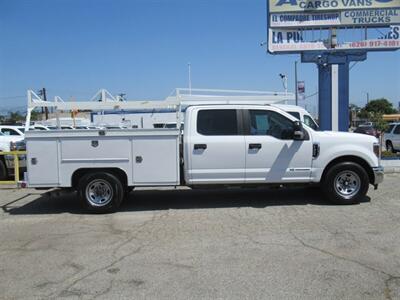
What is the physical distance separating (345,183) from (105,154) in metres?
4.77

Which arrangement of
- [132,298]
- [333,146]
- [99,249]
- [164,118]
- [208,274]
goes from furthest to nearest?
→ [164,118], [333,146], [99,249], [208,274], [132,298]

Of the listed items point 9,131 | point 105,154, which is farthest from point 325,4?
point 9,131

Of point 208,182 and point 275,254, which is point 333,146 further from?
point 275,254

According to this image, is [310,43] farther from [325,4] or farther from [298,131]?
[298,131]

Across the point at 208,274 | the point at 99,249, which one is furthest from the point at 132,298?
the point at 99,249

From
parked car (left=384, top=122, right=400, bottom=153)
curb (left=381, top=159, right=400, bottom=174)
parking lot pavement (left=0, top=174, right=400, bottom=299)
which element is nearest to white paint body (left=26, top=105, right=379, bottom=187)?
parking lot pavement (left=0, top=174, right=400, bottom=299)

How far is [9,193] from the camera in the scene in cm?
1188

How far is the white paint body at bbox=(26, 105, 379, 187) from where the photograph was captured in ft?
28.4

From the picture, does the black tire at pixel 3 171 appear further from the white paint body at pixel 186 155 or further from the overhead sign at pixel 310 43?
the overhead sign at pixel 310 43

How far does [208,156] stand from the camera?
880 centimetres

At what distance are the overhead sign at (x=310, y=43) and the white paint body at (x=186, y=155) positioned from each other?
8.08m

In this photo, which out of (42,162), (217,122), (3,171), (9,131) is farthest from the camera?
(9,131)

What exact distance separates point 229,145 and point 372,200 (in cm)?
333

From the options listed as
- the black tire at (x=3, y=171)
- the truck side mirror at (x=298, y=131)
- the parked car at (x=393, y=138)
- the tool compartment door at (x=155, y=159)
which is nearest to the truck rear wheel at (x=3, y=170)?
the black tire at (x=3, y=171)
